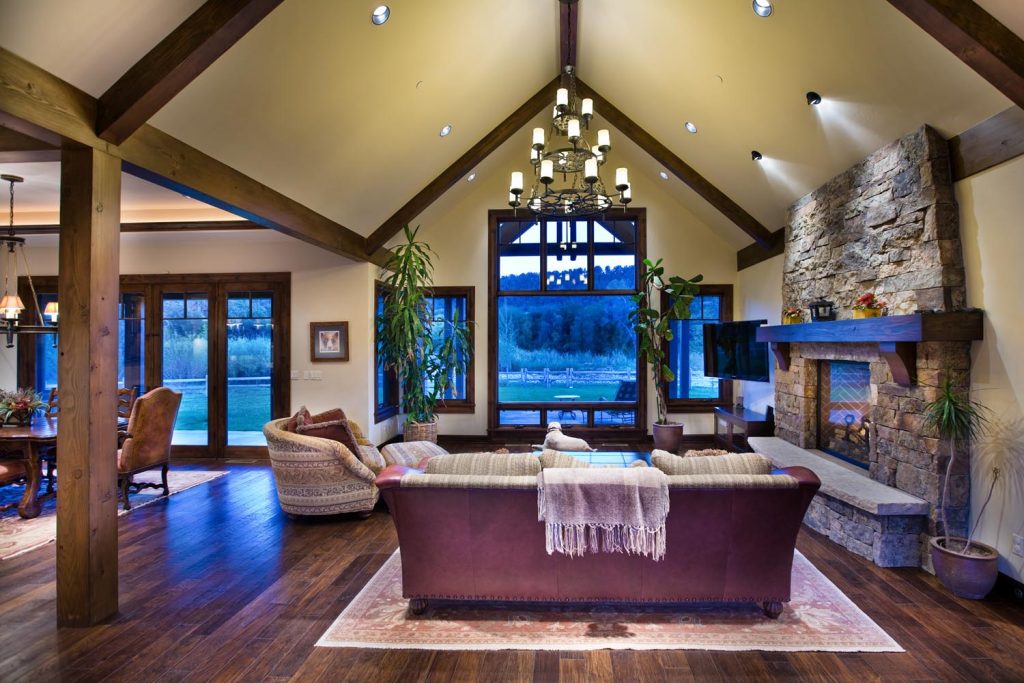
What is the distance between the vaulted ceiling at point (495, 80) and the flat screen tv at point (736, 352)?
1425mm

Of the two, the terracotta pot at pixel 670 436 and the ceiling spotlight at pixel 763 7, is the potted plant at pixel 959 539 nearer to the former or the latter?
the ceiling spotlight at pixel 763 7

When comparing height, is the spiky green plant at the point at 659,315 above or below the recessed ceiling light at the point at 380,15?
below

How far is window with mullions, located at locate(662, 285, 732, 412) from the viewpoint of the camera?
7691 millimetres

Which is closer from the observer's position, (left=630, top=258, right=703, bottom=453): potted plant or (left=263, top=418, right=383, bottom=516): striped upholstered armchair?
(left=263, top=418, right=383, bottom=516): striped upholstered armchair

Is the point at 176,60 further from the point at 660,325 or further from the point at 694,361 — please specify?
the point at 694,361

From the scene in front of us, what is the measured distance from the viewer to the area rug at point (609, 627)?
261cm

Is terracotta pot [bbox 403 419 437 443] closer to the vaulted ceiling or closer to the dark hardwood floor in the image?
the vaulted ceiling

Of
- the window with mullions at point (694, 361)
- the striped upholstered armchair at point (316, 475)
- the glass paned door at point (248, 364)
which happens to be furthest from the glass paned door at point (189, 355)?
the window with mullions at point (694, 361)

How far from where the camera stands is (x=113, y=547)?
2.83 m

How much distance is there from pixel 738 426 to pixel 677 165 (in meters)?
3.29

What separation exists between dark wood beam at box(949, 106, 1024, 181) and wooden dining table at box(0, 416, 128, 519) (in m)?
6.96

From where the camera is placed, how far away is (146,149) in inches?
119

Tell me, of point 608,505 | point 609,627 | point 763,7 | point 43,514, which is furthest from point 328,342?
point 763,7

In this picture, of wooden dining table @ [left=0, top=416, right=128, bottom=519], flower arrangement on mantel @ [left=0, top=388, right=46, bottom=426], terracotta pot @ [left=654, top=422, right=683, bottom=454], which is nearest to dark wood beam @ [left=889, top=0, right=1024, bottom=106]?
terracotta pot @ [left=654, top=422, right=683, bottom=454]
